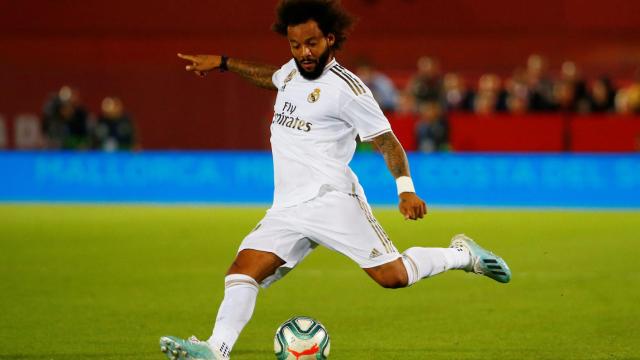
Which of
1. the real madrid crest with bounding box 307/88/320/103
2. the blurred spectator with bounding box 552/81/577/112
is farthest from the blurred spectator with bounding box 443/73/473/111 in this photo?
the real madrid crest with bounding box 307/88/320/103

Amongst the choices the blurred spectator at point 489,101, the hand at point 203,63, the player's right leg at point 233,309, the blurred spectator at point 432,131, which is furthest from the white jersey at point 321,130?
the blurred spectator at point 489,101

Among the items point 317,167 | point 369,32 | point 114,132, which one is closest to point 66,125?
point 114,132

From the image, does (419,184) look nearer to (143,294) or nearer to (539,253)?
(539,253)

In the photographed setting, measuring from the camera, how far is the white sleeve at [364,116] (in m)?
6.57

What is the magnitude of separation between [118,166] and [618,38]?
46.3 feet

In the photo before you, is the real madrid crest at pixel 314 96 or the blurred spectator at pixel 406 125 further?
the blurred spectator at pixel 406 125

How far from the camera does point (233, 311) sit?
647 centimetres

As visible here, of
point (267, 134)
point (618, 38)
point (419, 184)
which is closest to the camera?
point (419, 184)

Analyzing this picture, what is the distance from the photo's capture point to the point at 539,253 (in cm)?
1328

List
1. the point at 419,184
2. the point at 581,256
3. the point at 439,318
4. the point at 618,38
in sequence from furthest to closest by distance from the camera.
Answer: the point at 618,38 < the point at 419,184 < the point at 581,256 < the point at 439,318

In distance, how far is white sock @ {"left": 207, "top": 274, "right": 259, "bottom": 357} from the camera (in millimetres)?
6375

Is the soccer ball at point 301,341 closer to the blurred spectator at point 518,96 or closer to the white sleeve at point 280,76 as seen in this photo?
the white sleeve at point 280,76

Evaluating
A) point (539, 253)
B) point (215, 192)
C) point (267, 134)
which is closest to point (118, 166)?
point (215, 192)

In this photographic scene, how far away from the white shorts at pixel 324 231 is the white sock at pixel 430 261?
0.74ft
